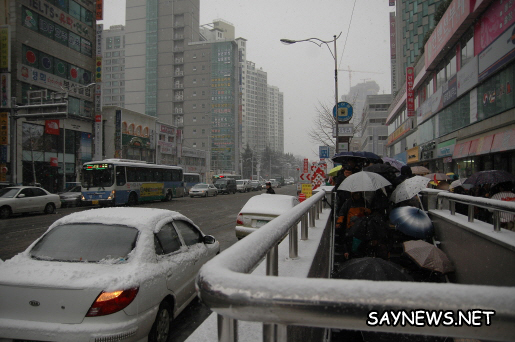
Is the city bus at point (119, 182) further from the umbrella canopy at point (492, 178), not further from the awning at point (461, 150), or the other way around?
the awning at point (461, 150)

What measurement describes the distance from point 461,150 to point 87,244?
74.4 ft

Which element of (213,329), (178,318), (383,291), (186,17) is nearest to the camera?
(383,291)

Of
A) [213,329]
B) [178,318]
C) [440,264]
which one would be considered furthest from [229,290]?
[440,264]

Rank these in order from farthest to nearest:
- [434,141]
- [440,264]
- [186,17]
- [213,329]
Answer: [186,17]
[434,141]
[440,264]
[213,329]

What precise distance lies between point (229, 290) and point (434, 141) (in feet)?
102

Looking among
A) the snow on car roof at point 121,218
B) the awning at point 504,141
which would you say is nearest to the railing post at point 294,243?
the snow on car roof at point 121,218

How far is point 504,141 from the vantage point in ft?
51.1

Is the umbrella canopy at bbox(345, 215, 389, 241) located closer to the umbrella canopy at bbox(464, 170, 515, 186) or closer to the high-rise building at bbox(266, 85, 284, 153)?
the umbrella canopy at bbox(464, 170, 515, 186)

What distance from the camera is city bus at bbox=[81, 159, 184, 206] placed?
75.9 feet

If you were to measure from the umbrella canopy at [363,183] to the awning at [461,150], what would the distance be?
17.4 meters

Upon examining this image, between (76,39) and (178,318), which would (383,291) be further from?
(76,39)

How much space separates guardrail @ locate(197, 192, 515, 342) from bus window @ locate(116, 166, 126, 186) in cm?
2445

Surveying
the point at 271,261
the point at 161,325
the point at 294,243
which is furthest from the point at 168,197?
the point at 271,261

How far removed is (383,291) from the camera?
0.88 meters
